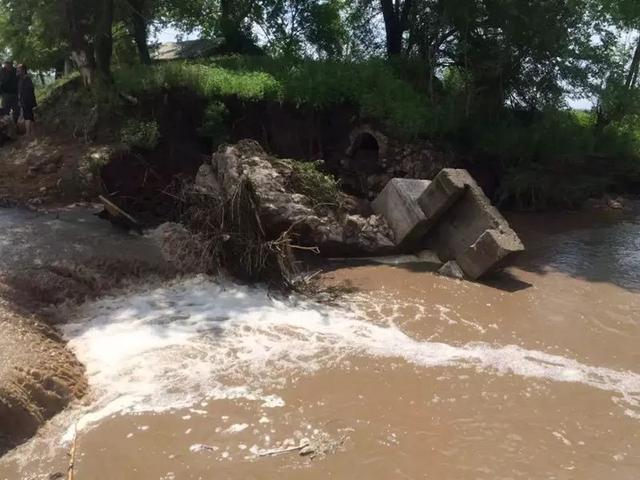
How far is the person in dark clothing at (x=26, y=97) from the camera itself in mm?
12938

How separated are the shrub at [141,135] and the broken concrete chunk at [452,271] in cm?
669

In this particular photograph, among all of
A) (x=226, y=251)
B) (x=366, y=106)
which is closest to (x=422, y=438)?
(x=226, y=251)

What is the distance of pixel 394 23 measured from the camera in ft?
59.4

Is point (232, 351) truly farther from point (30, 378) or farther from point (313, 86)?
point (313, 86)

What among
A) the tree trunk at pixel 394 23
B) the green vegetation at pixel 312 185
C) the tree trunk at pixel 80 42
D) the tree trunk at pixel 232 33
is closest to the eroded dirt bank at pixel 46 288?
the green vegetation at pixel 312 185

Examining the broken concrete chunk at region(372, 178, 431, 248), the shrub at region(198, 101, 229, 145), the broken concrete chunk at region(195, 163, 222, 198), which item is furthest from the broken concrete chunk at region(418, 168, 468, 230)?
the shrub at region(198, 101, 229, 145)

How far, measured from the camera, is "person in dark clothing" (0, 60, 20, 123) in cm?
1347

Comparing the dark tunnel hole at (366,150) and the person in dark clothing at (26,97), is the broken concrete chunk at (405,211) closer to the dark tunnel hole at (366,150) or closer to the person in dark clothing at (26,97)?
the dark tunnel hole at (366,150)

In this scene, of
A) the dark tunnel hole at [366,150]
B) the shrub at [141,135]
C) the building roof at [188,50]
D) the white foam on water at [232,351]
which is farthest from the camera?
the building roof at [188,50]

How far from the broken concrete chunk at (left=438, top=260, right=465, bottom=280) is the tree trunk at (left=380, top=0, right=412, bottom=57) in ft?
33.1

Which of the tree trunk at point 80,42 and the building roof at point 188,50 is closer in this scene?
the tree trunk at point 80,42

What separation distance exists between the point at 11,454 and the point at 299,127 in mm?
11013

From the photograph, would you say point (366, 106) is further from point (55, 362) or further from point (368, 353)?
point (55, 362)

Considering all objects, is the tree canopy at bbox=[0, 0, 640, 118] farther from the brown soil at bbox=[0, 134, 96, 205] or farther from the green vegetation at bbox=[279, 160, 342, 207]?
the green vegetation at bbox=[279, 160, 342, 207]
